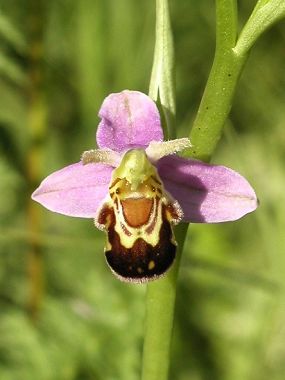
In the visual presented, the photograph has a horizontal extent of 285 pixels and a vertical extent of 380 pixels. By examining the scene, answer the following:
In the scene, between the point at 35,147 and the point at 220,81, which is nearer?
the point at 220,81

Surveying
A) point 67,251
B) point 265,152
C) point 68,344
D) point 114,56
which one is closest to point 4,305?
point 67,251

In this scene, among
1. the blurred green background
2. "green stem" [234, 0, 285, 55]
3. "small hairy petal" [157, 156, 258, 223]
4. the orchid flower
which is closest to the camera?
"green stem" [234, 0, 285, 55]

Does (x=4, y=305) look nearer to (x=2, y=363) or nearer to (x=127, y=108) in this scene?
(x=2, y=363)

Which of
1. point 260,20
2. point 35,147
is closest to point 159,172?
point 260,20

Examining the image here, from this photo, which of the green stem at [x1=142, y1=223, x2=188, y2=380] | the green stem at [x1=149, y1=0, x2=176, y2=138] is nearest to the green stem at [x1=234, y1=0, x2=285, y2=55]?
the green stem at [x1=149, y1=0, x2=176, y2=138]

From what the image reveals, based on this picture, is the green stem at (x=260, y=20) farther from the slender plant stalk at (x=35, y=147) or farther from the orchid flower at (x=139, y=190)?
the slender plant stalk at (x=35, y=147)

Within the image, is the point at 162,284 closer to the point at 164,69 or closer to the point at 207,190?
the point at 207,190

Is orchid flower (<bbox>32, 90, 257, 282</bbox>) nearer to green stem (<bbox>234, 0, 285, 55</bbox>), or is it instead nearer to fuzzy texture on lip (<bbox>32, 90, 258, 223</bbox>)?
fuzzy texture on lip (<bbox>32, 90, 258, 223</bbox>)
